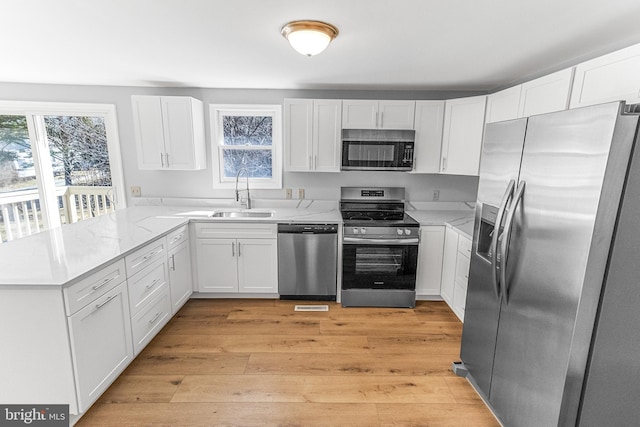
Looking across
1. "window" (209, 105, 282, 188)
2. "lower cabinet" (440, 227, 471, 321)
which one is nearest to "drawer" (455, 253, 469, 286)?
"lower cabinet" (440, 227, 471, 321)

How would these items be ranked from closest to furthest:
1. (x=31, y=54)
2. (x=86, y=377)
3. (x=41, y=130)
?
(x=86, y=377)
(x=31, y=54)
(x=41, y=130)

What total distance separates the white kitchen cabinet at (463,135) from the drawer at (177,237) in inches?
110

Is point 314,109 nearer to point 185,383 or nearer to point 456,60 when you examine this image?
point 456,60

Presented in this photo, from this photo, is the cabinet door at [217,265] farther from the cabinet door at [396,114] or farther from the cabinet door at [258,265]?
the cabinet door at [396,114]

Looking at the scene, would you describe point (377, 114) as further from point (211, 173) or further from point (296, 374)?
point (296, 374)

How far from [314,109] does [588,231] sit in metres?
2.60

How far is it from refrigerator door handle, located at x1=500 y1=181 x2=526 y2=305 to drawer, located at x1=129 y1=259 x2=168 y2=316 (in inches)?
93.8

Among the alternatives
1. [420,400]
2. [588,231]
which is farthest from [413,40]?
[420,400]

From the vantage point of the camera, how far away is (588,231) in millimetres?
1201

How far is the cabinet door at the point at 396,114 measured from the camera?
319 centimetres

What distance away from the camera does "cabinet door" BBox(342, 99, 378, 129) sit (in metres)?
3.19

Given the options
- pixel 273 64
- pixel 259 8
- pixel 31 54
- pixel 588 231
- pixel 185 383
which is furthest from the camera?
pixel 273 64

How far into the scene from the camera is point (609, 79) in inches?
62.7

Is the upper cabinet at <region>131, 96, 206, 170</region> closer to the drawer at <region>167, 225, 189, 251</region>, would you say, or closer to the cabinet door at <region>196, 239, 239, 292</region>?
the drawer at <region>167, 225, 189, 251</region>
